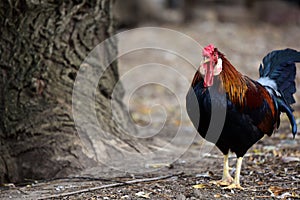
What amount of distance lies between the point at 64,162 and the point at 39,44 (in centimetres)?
107

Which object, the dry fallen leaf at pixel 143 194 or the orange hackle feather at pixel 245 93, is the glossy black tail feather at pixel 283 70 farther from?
the dry fallen leaf at pixel 143 194

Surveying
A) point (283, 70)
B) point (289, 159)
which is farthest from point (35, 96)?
point (289, 159)

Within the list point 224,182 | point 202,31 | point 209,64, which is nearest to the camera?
point 209,64

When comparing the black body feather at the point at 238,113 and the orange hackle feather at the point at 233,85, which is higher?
the orange hackle feather at the point at 233,85

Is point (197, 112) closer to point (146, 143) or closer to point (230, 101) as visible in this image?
point (230, 101)

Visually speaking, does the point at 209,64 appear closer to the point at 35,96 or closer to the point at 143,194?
the point at 143,194

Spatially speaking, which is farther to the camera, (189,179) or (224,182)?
(189,179)

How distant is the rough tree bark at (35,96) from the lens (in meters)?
4.68

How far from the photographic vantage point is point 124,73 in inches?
401

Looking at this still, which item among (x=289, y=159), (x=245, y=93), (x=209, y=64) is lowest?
(x=289, y=159)

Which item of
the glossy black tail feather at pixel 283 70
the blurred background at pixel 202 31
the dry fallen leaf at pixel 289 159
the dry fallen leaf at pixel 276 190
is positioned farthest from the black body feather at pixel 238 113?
the blurred background at pixel 202 31

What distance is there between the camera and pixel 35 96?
475cm

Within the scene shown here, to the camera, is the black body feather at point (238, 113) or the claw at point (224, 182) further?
the claw at point (224, 182)

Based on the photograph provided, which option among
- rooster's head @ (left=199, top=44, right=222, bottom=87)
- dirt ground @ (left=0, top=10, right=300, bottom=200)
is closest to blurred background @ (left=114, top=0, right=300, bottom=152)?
dirt ground @ (left=0, top=10, right=300, bottom=200)
